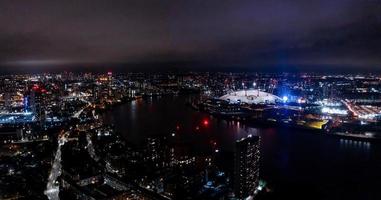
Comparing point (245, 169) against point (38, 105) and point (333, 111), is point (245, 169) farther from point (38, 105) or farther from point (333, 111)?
point (38, 105)

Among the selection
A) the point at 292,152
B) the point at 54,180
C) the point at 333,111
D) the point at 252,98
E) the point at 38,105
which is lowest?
the point at 54,180

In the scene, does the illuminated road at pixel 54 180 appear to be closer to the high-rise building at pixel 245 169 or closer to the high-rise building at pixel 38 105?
the high-rise building at pixel 245 169

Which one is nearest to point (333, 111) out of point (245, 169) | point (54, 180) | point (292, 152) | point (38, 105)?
point (292, 152)

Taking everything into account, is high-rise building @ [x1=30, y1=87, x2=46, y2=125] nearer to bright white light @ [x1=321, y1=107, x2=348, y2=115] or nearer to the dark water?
the dark water

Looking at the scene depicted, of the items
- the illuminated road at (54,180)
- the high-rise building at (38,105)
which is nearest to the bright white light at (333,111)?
the illuminated road at (54,180)

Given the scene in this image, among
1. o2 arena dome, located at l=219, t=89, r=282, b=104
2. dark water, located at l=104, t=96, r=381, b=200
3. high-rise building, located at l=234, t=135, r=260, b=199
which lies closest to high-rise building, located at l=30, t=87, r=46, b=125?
dark water, located at l=104, t=96, r=381, b=200

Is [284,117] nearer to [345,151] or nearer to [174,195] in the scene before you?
[345,151]

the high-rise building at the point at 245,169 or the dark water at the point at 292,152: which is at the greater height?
the high-rise building at the point at 245,169
